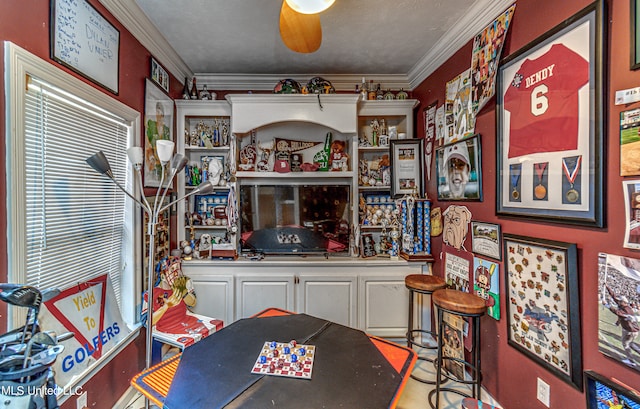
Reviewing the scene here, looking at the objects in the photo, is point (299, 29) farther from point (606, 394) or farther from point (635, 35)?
point (606, 394)

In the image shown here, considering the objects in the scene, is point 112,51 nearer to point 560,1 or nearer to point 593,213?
point 560,1

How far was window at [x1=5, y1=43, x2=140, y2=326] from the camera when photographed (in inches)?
47.0

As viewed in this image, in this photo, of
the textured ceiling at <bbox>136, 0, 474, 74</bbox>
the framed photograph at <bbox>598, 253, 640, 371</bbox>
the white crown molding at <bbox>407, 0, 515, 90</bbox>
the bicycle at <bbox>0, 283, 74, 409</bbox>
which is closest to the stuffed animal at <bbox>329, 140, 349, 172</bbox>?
the textured ceiling at <bbox>136, 0, 474, 74</bbox>

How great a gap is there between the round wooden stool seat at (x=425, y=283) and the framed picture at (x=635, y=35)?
5.34 ft

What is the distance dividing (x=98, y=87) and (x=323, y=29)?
1595mm

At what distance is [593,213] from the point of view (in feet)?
4.01

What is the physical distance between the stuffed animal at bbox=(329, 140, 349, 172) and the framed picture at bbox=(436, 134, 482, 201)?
0.94m

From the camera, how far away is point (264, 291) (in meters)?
2.68

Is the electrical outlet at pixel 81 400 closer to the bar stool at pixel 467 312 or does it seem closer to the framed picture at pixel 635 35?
the bar stool at pixel 467 312

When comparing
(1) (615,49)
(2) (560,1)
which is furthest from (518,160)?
Result: (2) (560,1)

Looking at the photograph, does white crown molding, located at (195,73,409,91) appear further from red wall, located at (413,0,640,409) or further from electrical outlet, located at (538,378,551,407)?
electrical outlet, located at (538,378,551,407)

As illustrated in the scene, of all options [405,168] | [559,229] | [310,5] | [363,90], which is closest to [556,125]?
[559,229]

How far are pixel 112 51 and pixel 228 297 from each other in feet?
6.95

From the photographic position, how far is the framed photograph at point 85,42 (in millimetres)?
1397
